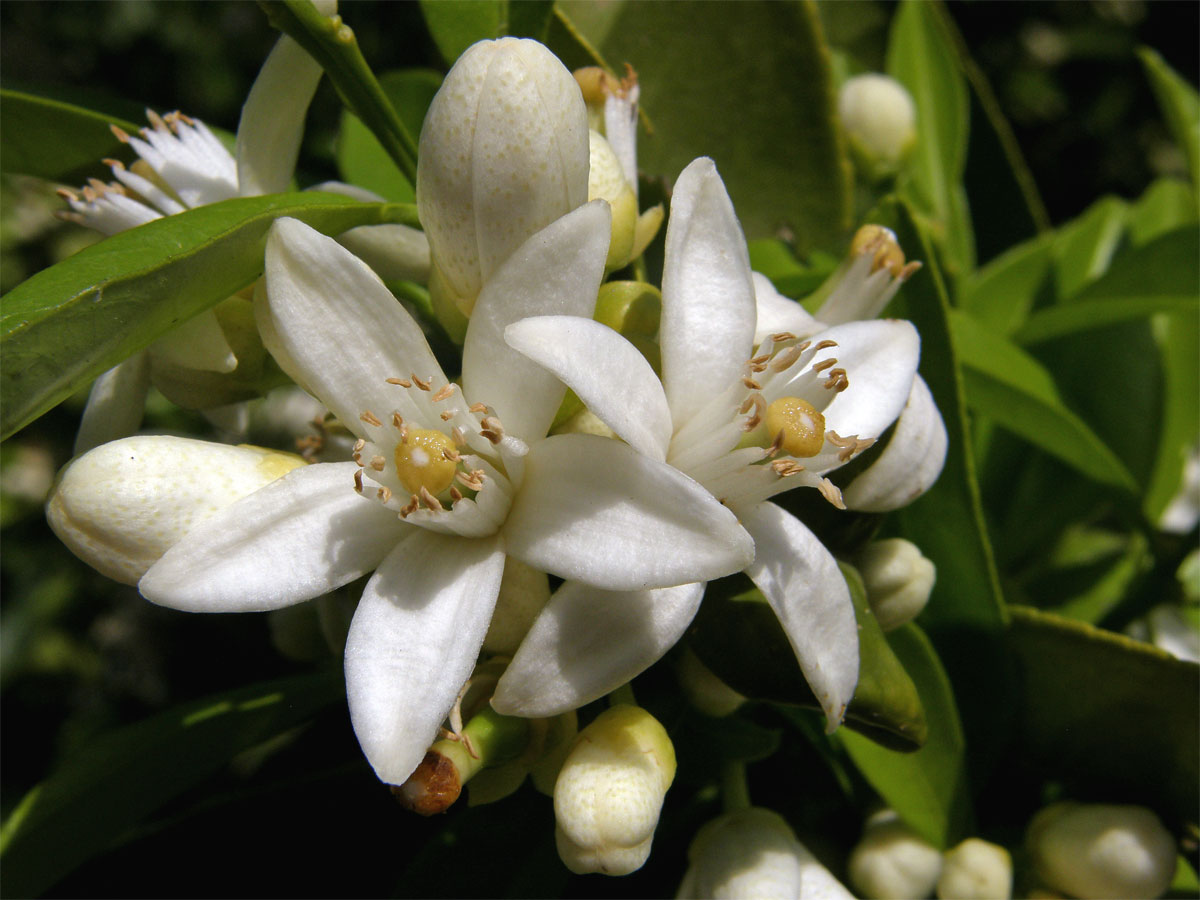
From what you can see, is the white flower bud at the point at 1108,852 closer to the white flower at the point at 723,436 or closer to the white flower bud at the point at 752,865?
the white flower bud at the point at 752,865

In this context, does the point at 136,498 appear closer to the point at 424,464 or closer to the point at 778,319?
the point at 424,464

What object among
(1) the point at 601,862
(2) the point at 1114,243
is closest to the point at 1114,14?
(2) the point at 1114,243

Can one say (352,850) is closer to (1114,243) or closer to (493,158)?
(493,158)

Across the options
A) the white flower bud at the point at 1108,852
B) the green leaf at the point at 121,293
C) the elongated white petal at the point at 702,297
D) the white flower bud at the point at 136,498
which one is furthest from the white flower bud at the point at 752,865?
the green leaf at the point at 121,293

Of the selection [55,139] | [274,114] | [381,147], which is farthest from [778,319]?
[55,139]

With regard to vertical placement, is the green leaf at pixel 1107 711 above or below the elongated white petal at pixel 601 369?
below
